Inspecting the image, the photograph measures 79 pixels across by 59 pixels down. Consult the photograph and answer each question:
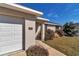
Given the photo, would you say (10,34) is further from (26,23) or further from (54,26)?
(54,26)

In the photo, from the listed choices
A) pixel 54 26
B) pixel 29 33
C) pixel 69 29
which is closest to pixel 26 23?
pixel 29 33

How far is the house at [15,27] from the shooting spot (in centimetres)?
996

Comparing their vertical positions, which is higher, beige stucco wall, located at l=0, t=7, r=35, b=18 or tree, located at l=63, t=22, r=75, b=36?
beige stucco wall, located at l=0, t=7, r=35, b=18

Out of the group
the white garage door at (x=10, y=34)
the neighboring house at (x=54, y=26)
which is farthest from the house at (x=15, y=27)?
the neighboring house at (x=54, y=26)

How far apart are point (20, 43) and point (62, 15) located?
12481mm

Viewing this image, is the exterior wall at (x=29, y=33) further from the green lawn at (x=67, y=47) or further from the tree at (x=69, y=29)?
the tree at (x=69, y=29)

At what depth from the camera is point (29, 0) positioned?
10891 millimetres

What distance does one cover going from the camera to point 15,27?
36.1 ft

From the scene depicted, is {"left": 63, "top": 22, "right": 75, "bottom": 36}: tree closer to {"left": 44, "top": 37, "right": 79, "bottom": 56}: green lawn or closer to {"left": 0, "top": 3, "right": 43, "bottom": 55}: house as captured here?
{"left": 44, "top": 37, "right": 79, "bottom": 56}: green lawn

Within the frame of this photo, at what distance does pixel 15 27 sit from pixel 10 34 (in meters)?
0.72

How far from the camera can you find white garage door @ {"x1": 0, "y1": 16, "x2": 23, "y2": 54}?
996 cm

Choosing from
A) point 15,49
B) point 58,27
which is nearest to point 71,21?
point 58,27

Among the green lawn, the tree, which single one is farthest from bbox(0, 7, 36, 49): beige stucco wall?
the tree

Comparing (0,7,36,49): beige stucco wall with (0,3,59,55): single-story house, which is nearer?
(0,3,59,55): single-story house
